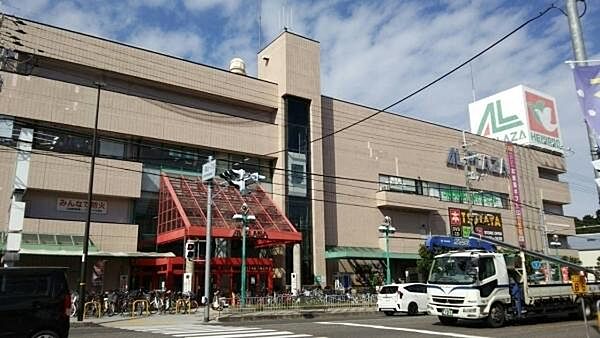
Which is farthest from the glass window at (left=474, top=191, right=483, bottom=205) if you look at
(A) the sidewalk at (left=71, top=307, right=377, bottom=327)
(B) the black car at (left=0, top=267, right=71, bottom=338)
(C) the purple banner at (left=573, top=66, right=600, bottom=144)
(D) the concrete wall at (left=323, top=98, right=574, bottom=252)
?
(B) the black car at (left=0, top=267, right=71, bottom=338)

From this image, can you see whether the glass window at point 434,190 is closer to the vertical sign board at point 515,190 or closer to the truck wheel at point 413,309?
the vertical sign board at point 515,190

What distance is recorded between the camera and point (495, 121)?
65625 mm

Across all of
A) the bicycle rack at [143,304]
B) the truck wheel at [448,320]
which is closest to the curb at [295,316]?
the bicycle rack at [143,304]

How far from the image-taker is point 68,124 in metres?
31.2

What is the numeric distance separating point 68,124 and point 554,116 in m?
59.7

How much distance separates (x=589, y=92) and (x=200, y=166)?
99.0 ft

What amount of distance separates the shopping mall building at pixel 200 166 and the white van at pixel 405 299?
383 inches

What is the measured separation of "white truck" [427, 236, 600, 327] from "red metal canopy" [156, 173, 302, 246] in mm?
15468

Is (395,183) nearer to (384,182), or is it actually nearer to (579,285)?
(384,182)

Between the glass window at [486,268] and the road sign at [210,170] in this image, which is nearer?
the glass window at [486,268]

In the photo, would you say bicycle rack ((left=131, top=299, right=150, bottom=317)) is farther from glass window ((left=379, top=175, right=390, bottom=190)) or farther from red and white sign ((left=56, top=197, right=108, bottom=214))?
glass window ((left=379, top=175, right=390, bottom=190))

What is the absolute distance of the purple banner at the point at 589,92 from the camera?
30.9 ft

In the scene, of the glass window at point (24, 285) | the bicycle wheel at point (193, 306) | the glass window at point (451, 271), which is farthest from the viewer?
the bicycle wheel at point (193, 306)

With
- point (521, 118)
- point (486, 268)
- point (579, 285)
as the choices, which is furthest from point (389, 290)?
point (521, 118)
